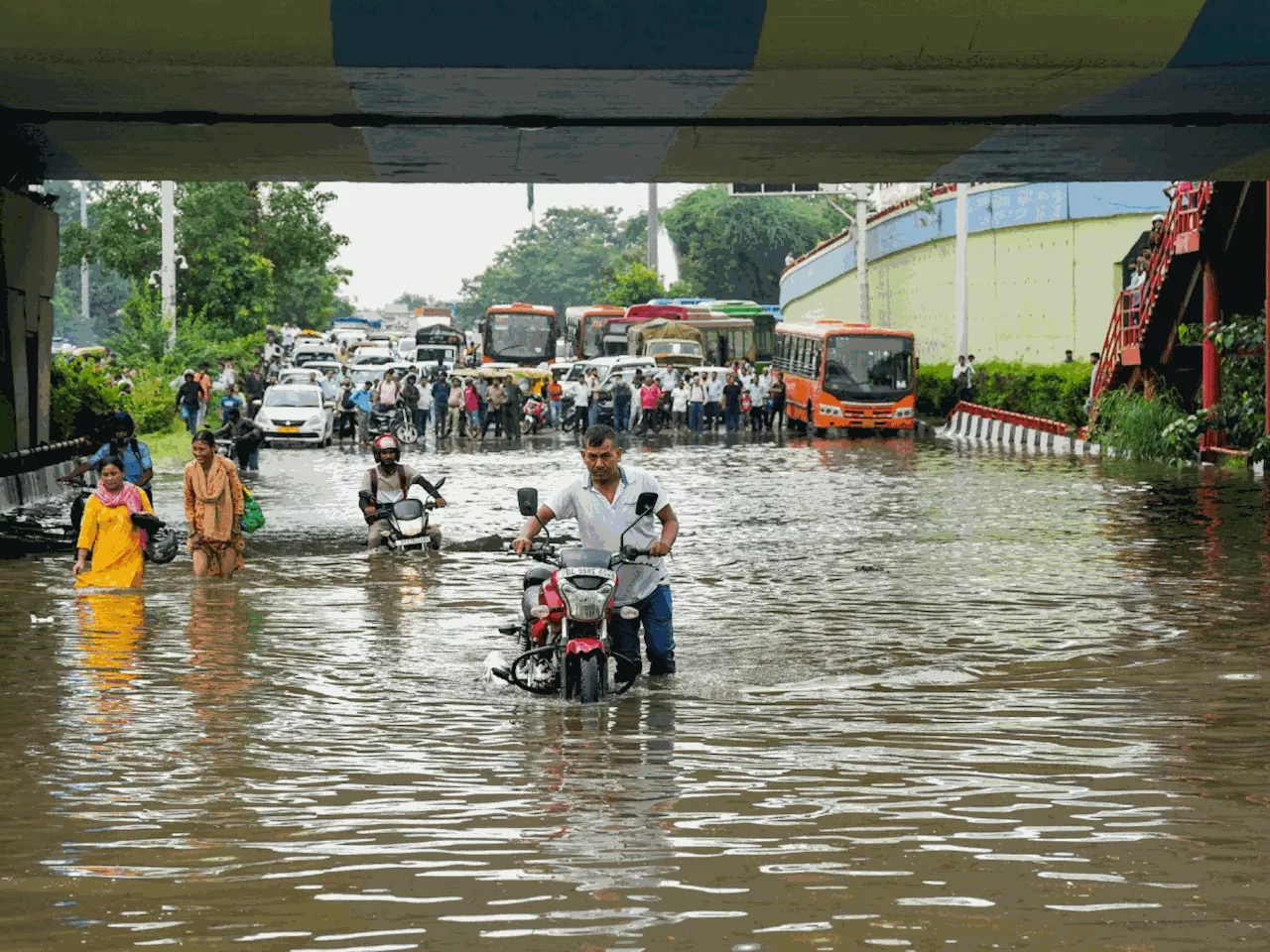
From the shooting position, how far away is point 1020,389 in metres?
48.2

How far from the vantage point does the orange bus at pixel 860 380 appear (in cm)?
→ 5088

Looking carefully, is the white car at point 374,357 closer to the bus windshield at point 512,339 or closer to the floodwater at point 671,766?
the bus windshield at point 512,339

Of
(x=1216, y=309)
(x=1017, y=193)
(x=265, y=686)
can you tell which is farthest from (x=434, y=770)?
(x=1017, y=193)

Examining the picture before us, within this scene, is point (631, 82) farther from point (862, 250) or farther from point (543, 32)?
point (862, 250)

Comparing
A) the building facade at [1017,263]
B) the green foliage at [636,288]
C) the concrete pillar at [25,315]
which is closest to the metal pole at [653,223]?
the green foliage at [636,288]

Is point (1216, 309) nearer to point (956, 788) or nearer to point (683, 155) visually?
point (683, 155)

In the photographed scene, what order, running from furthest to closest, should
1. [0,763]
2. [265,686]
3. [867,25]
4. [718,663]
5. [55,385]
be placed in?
[55,385]
[867,25]
[718,663]
[265,686]
[0,763]

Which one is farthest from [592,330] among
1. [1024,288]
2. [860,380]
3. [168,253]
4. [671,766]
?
[671,766]

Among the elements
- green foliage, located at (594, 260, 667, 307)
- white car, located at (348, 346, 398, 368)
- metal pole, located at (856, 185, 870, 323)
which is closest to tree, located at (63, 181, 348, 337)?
white car, located at (348, 346, 398, 368)

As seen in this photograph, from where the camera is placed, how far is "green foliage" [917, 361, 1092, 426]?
4306 centimetres

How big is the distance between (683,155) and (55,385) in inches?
696

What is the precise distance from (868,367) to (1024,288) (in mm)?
5827

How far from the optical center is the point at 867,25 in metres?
15.8

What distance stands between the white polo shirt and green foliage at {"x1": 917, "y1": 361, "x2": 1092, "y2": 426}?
3127 centimetres
